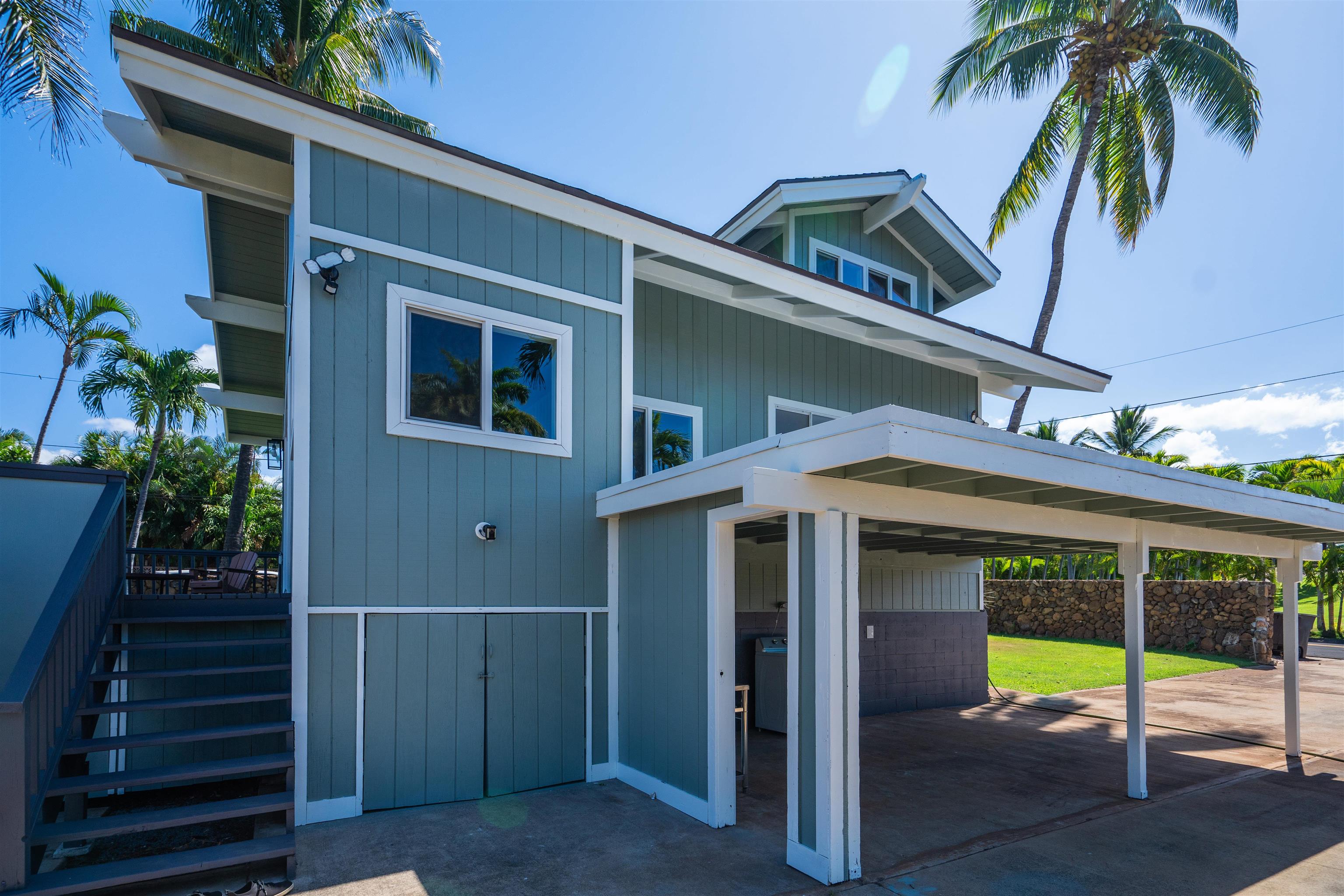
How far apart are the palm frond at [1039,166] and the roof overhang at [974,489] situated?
930cm

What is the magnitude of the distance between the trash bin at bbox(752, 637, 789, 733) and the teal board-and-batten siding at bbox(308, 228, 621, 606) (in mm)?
2853

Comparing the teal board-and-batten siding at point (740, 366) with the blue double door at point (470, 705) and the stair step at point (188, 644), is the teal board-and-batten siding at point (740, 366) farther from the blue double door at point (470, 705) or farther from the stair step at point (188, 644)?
the stair step at point (188, 644)

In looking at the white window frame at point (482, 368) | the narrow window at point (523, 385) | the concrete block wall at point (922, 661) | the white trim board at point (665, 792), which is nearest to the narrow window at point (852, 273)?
the concrete block wall at point (922, 661)

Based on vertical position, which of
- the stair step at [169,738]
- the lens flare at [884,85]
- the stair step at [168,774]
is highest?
the lens flare at [884,85]

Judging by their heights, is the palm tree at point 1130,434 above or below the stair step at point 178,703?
above

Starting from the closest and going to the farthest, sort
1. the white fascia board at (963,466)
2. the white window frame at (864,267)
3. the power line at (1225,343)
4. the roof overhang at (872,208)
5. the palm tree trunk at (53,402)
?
the white fascia board at (963,466)
the roof overhang at (872,208)
the white window frame at (864,267)
the palm tree trunk at (53,402)
the power line at (1225,343)

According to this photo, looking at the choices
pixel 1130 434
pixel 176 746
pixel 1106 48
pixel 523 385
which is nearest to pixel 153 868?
pixel 176 746

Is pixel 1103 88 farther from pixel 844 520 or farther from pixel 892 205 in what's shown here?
pixel 844 520

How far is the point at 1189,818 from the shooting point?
18.3ft

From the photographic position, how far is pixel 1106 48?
13.4 metres

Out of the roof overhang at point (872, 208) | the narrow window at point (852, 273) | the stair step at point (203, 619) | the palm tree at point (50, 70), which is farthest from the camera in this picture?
the narrow window at point (852, 273)

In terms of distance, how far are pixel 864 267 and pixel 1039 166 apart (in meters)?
6.25

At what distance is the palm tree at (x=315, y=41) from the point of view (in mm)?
12672

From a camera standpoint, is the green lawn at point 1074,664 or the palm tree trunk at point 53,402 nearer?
the green lawn at point 1074,664
